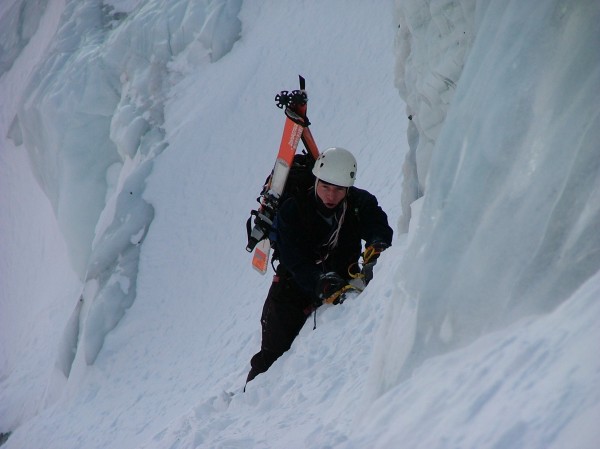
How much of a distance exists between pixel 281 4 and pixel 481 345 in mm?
12834

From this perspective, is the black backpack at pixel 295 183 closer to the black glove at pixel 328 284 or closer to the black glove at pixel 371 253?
the black glove at pixel 371 253

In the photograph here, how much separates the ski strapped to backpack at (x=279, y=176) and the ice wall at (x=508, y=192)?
2142 mm

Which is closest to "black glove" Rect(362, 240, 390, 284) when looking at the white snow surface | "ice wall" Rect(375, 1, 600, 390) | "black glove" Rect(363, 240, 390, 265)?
"black glove" Rect(363, 240, 390, 265)

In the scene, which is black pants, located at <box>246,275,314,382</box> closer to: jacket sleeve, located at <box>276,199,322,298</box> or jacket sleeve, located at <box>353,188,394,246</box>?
jacket sleeve, located at <box>276,199,322,298</box>

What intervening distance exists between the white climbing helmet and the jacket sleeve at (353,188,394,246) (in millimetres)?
242

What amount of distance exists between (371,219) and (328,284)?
644 millimetres

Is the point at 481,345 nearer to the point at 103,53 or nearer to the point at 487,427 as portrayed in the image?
the point at 487,427

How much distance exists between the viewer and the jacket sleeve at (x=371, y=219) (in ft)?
15.5

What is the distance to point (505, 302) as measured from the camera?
91.9 inches

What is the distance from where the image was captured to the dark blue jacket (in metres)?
4.50

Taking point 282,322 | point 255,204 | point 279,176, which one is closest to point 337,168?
point 279,176

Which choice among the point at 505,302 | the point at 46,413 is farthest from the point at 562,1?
the point at 46,413

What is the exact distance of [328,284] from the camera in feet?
14.5

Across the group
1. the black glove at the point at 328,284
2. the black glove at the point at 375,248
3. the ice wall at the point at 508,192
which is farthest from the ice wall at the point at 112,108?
the ice wall at the point at 508,192
